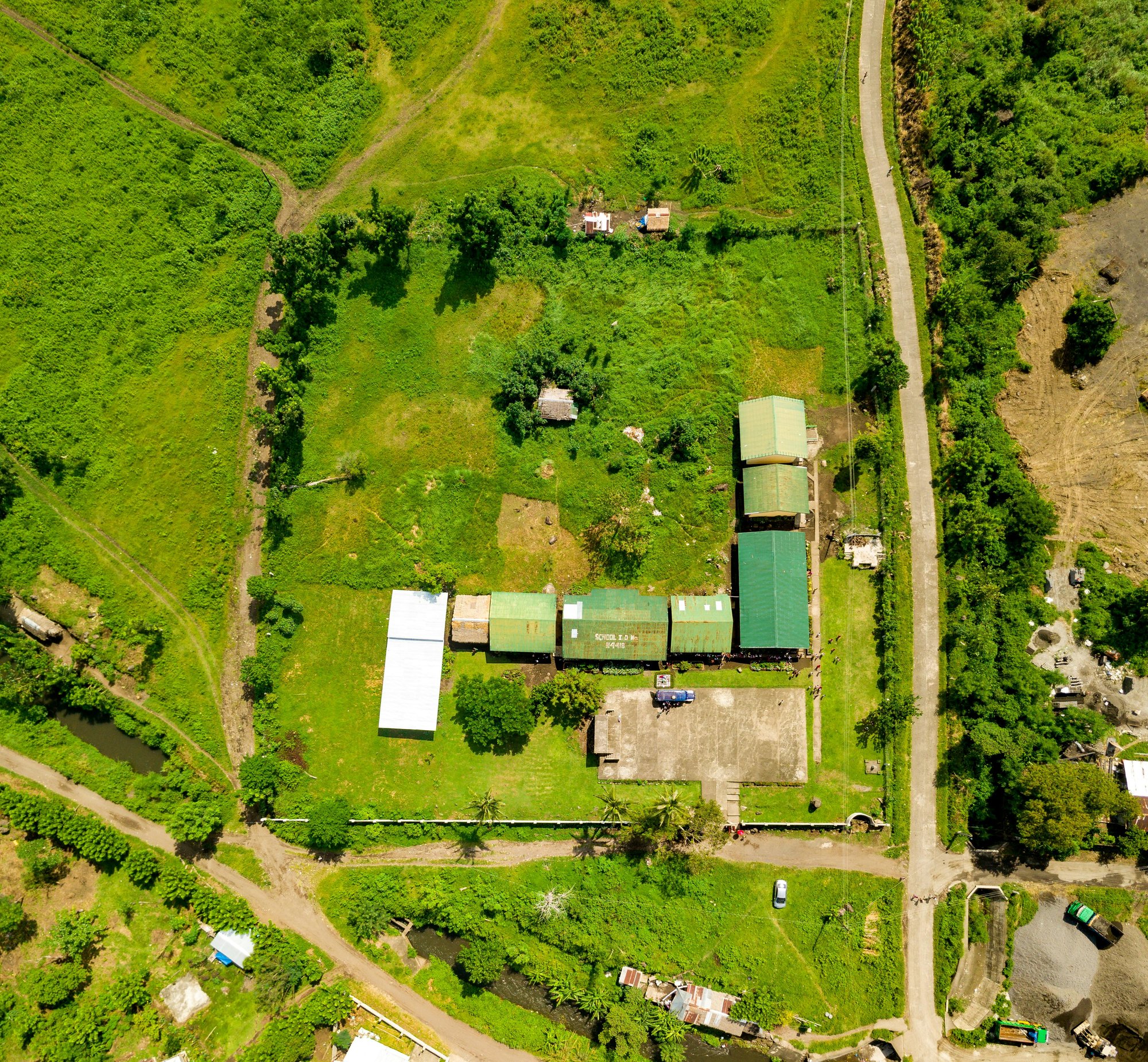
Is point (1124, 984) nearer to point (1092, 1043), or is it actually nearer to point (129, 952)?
point (1092, 1043)

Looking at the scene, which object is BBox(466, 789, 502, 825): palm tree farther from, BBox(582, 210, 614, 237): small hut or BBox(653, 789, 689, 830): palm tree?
BBox(582, 210, 614, 237): small hut

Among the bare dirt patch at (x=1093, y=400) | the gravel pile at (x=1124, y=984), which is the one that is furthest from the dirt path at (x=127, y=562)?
the gravel pile at (x=1124, y=984)

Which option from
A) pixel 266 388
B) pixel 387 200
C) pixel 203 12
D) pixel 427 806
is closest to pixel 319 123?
pixel 387 200

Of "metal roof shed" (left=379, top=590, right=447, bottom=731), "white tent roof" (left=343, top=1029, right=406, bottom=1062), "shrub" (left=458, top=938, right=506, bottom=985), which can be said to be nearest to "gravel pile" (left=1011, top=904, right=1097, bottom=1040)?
"shrub" (left=458, top=938, right=506, bottom=985)

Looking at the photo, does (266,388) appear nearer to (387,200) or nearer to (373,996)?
(387,200)

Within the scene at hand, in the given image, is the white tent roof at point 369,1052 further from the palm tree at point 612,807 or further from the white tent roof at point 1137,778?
the white tent roof at point 1137,778

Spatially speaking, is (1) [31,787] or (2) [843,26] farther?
(2) [843,26]

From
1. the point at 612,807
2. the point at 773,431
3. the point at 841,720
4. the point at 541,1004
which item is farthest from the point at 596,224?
the point at 541,1004
